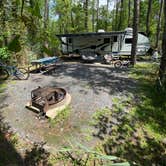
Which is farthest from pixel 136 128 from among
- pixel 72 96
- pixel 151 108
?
pixel 72 96

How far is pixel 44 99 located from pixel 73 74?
3354 mm

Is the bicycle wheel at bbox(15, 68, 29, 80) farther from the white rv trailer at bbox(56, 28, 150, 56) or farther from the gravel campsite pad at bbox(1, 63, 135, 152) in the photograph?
the white rv trailer at bbox(56, 28, 150, 56)

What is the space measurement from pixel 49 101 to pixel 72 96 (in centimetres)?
90

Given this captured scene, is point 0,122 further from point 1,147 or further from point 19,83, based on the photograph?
point 19,83

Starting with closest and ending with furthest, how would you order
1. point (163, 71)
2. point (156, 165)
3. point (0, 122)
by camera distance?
point (156, 165), point (0, 122), point (163, 71)

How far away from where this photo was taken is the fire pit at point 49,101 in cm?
606

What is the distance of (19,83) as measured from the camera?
27.5ft

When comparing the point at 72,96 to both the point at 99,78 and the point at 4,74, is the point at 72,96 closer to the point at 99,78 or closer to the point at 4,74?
the point at 99,78

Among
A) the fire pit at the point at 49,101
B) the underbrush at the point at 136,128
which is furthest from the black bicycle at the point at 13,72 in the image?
the underbrush at the point at 136,128

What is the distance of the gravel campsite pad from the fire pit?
22cm

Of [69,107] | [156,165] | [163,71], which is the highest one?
[163,71]

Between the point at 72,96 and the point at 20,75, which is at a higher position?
the point at 20,75

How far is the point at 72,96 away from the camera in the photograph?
7055 mm

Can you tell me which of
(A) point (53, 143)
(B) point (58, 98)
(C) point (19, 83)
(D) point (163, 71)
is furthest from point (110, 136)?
(C) point (19, 83)
